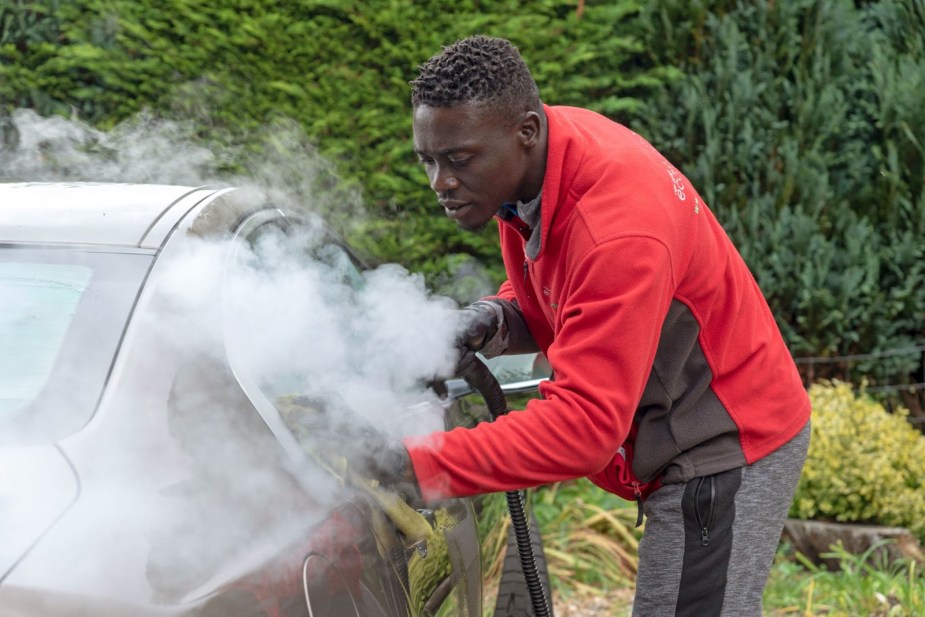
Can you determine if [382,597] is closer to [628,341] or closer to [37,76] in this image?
[628,341]

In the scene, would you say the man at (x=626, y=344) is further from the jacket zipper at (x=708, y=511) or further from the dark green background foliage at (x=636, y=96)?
the dark green background foliage at (x=636, y=96)

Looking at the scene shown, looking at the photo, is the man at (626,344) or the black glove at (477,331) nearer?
the man at (626,344)

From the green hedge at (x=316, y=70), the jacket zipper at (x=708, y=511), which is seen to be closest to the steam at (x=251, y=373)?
the jacket zipper at (x=708, y=511)

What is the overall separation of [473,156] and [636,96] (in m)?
3.98

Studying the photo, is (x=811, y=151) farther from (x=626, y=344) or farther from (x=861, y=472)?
(x=626, y=344)

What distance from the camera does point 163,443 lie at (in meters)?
1.69

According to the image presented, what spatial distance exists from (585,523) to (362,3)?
9.23 feet

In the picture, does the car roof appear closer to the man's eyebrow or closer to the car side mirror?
the man's eyebrow

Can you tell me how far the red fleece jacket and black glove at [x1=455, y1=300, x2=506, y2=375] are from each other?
0.54 feet

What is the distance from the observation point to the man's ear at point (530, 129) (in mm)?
2238

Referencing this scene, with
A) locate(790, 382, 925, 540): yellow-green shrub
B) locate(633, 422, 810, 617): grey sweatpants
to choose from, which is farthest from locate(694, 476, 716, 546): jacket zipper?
locate(790, 382, 925, 540): yellow-green shrub

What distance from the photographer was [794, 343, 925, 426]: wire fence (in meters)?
5.75

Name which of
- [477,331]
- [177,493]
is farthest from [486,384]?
[177,493]

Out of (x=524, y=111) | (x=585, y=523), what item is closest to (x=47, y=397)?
(x=524, y=111)
